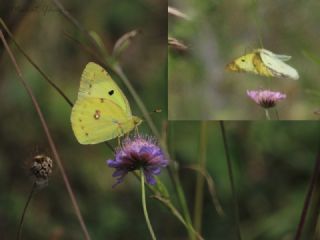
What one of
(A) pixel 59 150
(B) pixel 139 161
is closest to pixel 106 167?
(A) pixel 59 150

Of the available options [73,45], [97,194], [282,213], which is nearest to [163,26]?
[73,45]

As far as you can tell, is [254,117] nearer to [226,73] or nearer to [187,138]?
[226,73]

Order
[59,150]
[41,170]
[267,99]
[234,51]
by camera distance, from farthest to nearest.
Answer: [59,150]
[234,51]
[267,99]
[41,170]

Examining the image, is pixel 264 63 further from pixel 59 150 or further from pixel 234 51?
pixel 59 150

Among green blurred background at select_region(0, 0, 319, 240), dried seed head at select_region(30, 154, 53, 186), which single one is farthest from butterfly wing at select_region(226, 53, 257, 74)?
green blurred background at select_region(0, 0, 319, 240)

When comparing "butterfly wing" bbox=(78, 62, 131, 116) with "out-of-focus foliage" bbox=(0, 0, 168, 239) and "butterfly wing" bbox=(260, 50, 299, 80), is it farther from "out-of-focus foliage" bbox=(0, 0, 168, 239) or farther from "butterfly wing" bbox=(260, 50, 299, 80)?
"out-of-focus foliage" bbox=(0, 0, 168, 239)

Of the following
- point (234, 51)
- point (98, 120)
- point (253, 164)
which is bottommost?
point (253, 164)

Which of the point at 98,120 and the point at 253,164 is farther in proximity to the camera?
the point at 253,164

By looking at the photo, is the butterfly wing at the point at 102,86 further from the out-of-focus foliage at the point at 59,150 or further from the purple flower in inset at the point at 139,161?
Result: the out-of-focus foliage at the point at 59,150
